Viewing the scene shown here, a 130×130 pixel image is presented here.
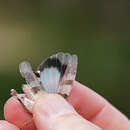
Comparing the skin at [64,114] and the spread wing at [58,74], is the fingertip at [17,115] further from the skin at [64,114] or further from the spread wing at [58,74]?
the spread wing at [58,74]

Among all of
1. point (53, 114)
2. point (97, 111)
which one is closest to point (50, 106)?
point (53, 114)

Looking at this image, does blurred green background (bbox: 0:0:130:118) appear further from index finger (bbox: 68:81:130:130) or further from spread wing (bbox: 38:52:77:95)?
spread wing (bbox: 38:52:77:95)

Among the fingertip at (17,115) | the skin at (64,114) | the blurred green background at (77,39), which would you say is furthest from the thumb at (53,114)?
the blurred green background at (77,39)

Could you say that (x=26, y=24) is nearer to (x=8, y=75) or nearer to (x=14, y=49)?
(x=14, y=49)

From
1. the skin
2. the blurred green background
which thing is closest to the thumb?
the skin

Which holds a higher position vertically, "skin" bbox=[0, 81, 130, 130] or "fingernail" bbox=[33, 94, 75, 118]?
"fingernail" bbox=[33, 94, 75, 118]
